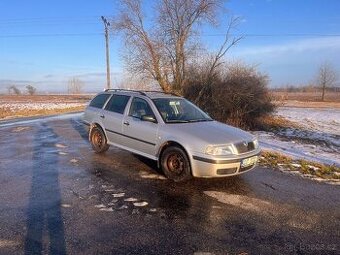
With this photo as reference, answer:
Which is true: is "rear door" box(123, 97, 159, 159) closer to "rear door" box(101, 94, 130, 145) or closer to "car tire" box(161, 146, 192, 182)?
"rear door" box(101, 94, 130, 145)

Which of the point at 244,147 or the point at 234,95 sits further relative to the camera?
the point at 234,95

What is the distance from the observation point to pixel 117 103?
902cm

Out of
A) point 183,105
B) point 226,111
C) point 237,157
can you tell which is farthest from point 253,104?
point 237,157

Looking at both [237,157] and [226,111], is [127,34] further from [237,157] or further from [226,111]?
[237,157]

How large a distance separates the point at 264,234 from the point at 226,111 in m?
14.1

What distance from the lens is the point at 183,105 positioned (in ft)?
27.7

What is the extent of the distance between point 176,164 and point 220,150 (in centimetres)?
96

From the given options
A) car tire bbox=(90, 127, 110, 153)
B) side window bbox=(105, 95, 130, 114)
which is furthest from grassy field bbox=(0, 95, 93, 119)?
side window bbox=(105, 95, 130, 114)

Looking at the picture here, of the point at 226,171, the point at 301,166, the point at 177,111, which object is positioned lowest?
the point at 301,166

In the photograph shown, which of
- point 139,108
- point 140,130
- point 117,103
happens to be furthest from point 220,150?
point 117,103

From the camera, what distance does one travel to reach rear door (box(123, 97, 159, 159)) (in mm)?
7512

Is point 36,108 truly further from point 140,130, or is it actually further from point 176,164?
point 176,164

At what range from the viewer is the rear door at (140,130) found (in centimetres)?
751

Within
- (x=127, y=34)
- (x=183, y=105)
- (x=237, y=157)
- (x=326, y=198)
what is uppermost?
(x=127, y=34)
